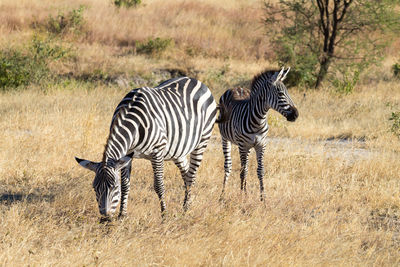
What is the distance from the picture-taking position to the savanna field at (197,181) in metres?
4.99

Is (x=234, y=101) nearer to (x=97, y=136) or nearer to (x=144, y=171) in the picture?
(x=144, y=171)

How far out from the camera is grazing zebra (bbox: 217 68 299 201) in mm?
7383

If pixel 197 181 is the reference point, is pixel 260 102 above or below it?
above

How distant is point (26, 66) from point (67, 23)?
22.6 ft

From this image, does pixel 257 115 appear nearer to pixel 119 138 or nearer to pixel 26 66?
pixel 119 138

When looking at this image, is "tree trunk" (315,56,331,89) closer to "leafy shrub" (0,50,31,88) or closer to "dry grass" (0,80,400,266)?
"dry grass" (0,80,400,266)

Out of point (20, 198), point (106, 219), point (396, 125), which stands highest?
point (396, 125)

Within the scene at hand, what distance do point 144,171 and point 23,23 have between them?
16.6 metres

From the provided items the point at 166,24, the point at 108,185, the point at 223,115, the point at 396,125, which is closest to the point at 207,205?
the point at 108,185

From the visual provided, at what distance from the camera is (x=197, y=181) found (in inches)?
326

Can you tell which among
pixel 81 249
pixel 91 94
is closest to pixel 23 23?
pixel 91 94

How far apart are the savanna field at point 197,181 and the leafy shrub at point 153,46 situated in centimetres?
8

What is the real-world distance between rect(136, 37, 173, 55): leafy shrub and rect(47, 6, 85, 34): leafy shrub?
284 centimetres

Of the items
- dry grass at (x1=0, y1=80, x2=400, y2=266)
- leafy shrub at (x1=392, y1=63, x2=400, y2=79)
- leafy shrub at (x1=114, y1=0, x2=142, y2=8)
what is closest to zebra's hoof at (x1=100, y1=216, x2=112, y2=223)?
dry grass at (x1=0, y1=80, x2=400, y2=266)
